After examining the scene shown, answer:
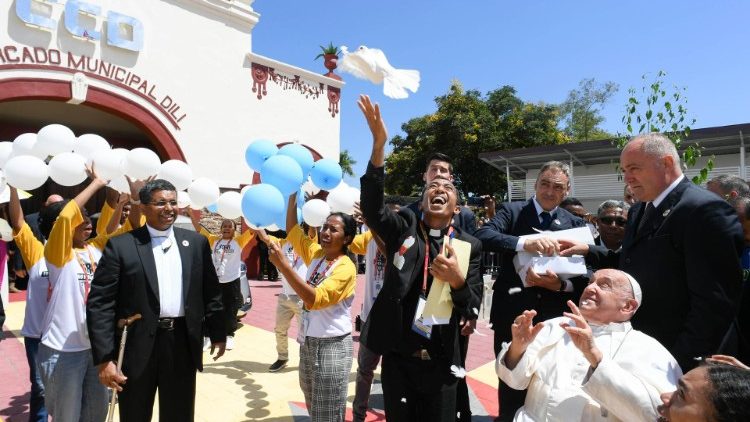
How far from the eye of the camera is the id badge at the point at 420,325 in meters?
2.28

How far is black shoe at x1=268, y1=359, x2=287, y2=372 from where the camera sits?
499 cm

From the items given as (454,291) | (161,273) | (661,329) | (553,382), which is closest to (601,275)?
(661,329)

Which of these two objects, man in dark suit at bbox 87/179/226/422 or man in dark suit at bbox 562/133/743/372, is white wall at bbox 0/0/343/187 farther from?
man in dark suit at bbox 562/133/743/372

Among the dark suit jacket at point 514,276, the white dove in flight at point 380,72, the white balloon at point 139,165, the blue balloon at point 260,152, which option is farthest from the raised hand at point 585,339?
the white balloon at point 139,165

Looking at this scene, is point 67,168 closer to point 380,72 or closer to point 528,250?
point 380,72

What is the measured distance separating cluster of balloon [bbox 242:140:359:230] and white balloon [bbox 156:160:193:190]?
0.58 m

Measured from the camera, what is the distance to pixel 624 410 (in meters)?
1.67

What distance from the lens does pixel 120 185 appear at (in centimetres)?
386

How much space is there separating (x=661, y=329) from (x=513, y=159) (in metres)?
12.9

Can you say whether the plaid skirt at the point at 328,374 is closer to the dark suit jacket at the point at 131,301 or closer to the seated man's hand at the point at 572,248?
the dark suit jacket at the point at 131,301

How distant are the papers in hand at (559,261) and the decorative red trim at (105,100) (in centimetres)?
918

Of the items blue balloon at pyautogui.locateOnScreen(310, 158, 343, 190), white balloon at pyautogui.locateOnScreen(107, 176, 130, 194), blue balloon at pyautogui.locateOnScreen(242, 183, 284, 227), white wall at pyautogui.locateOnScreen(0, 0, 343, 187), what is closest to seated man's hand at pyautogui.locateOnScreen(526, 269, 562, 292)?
blue balloon at pyautogui.locateOnScreen(242, 183, 284, 227)

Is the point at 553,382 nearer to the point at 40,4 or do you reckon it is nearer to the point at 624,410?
the point at 624,410

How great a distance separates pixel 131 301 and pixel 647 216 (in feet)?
9.05
